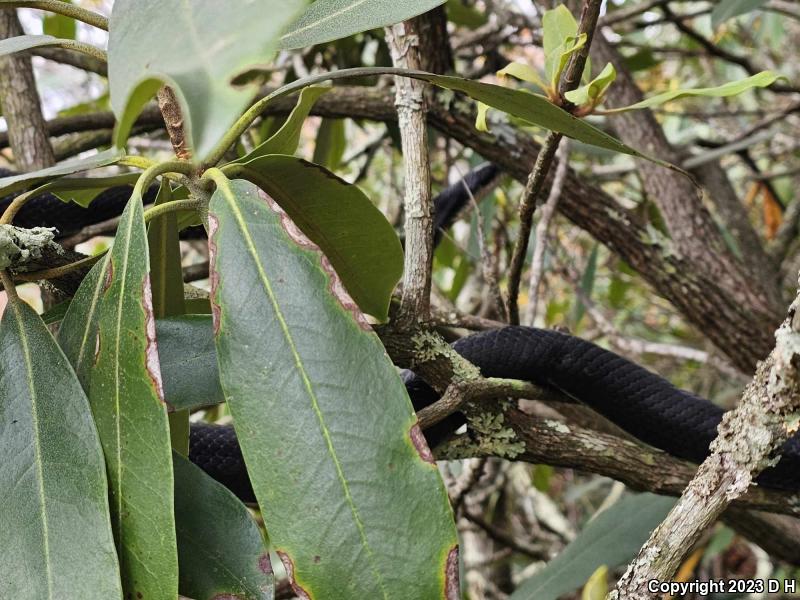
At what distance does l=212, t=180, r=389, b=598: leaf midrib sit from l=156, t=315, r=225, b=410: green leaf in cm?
14

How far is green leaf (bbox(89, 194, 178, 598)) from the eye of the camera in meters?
0.58

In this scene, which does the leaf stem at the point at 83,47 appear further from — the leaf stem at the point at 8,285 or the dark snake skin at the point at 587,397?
the dark snake skin at the point at 587,397

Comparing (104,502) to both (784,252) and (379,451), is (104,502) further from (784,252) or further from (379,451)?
(784,252)

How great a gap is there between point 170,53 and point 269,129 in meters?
1.49

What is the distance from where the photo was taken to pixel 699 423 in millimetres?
1199

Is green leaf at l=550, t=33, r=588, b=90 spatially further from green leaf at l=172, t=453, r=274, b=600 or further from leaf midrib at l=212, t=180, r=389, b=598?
green leaf at l=172, t=453, r=274, b=600

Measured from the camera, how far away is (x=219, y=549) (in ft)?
2.16

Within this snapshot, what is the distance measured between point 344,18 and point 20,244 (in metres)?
0.34

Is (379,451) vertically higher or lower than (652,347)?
higher

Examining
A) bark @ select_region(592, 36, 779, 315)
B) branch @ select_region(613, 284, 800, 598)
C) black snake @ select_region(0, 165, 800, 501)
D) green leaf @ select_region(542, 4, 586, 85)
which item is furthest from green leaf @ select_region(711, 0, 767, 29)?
branch @ select_region(613, 284, 800, 598)

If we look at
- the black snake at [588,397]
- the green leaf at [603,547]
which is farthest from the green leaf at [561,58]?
the green leaf at [603,547]

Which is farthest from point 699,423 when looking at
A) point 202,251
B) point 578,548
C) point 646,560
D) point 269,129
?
point 202,251

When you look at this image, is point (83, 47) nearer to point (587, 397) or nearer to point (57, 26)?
point (587, 397)

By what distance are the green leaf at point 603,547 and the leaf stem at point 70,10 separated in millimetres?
1030
